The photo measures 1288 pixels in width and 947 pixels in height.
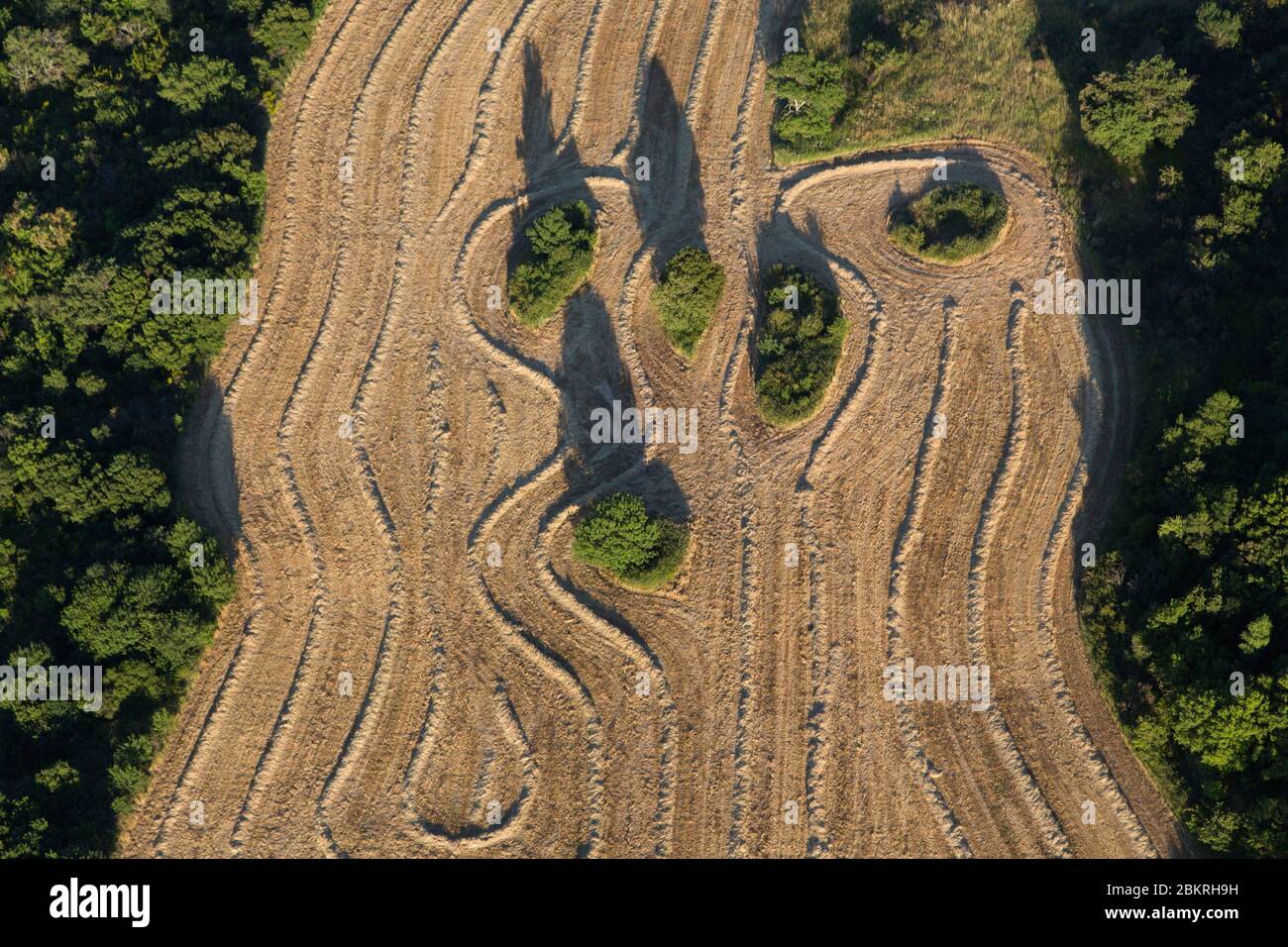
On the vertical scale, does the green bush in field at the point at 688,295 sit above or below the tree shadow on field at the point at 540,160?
below

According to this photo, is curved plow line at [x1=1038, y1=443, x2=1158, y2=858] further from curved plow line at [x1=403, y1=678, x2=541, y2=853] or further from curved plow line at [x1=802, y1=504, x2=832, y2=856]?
curved plow line at [x1=403, y1=678, x2=541, y2=853]

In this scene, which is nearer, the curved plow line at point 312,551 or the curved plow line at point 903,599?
the curved plow line at point 903,599

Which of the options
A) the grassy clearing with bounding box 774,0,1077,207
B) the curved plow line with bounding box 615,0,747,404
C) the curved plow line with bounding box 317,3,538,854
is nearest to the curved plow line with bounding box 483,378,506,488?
the curved plow line with bounding box 317,3,538,854

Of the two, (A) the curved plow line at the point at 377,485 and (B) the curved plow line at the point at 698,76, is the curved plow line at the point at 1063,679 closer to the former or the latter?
(A) the curved plow line at the point at 377,485

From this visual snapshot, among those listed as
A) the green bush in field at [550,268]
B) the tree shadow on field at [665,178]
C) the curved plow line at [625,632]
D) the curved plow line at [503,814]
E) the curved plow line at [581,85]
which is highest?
the curved plow line at [581,85]

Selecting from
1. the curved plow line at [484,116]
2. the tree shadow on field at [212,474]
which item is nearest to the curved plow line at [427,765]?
the tree shadow on field at [212,474]

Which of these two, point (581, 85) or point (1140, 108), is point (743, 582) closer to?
point (581, 85)

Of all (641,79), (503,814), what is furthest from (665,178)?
(503,814)

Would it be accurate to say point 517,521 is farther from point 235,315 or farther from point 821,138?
point 821,138
